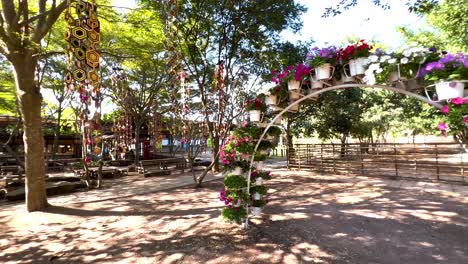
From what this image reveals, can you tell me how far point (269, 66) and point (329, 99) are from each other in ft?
17.4

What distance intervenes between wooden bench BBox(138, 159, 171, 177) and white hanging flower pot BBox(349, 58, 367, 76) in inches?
465

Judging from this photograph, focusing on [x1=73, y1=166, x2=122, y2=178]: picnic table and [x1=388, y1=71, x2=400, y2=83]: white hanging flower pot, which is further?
[x1=73, y1=166, x2=122, y2=178]: picnic table

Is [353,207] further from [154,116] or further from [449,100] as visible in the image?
[154,116]

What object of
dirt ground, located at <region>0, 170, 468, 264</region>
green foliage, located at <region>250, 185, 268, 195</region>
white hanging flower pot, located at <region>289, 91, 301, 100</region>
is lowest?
dirt ground, located at <region>0, 170, 468, 264</region>

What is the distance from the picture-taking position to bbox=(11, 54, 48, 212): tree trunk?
6.57 meters

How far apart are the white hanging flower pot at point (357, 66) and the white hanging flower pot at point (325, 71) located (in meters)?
0.36

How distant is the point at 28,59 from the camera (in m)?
6.62

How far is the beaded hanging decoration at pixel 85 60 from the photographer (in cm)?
523

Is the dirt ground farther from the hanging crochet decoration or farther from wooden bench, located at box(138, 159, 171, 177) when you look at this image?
wooden bench, located at box(138, 159, 171, 177)

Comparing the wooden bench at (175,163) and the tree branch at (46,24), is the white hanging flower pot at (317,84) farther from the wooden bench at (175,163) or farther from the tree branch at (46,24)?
the wooden bench at (175,163)

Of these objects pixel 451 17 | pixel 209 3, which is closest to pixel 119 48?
pixel 209 3

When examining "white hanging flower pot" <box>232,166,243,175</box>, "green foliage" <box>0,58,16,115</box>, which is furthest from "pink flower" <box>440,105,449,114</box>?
"green foliage" <box>0,58,16,115</box>

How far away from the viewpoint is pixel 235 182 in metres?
5.43

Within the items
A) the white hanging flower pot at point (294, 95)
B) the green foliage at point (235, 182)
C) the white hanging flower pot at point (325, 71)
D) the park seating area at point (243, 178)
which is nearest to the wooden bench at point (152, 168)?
the park seating area at point (243, 178)
